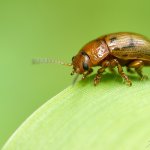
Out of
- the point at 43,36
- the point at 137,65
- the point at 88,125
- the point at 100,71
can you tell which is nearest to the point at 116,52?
the point at 137,65

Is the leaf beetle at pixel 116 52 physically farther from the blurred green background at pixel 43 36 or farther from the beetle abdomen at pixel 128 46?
the blurred green background at pixel 43 36

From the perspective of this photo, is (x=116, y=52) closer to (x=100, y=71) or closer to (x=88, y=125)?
(x=100, y=71)

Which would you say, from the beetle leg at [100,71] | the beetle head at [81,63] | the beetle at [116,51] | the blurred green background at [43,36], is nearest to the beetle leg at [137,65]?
the beetle at [116,51]

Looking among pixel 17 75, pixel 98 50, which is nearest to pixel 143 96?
pixel 98 50

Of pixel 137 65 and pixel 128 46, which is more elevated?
pixel 128 46

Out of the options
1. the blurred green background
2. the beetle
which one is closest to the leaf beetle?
the beetle

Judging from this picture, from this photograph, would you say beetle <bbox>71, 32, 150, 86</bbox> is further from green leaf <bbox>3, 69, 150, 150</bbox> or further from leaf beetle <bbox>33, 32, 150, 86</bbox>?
green leaf <bbox>3, 69, 150, 150</bbox>

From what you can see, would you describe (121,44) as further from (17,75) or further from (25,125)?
(25,125)
